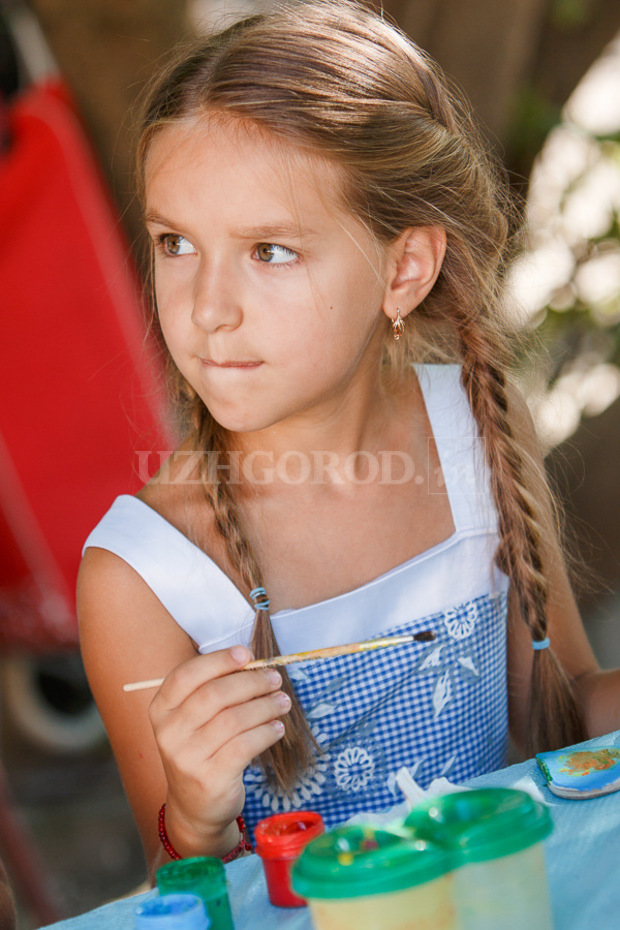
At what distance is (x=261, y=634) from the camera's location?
1218 millimetres

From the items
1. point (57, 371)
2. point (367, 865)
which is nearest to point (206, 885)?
point (367, 865)

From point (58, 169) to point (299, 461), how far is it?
1442 millimetres

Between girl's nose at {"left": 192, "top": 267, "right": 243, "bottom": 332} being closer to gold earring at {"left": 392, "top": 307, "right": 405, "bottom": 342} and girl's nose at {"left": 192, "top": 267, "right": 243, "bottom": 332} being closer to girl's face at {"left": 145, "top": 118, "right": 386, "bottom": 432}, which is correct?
girl's face at {"left": 145, "top": 118, "right": 386, "bottom": 432}

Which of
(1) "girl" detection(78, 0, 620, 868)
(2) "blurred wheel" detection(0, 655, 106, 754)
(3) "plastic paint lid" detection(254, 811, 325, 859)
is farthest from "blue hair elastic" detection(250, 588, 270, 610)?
(2) "blurred wheel" detection(0, 655, 106, 754)

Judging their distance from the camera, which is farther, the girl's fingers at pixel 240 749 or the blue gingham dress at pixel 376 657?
the blue gingham dress at pixel 376 657

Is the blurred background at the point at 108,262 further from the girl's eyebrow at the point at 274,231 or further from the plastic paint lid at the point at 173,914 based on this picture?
the plastic paint lid at the point at 173,914

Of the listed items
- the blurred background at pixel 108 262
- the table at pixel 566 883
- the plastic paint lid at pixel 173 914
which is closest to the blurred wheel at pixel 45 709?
the blurred background at pixel 108 262

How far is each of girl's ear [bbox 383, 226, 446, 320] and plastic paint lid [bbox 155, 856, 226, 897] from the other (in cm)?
78

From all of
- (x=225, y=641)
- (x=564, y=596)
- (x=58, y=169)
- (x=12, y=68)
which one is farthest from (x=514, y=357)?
(x=12, y=68)

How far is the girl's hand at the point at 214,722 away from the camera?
36.3 inches

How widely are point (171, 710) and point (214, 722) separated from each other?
50 millimetres

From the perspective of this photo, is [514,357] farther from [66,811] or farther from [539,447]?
[66,811]

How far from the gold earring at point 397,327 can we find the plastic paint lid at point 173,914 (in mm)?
819

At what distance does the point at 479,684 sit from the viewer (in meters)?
1.36
